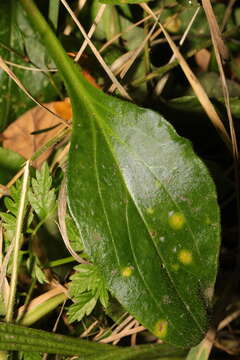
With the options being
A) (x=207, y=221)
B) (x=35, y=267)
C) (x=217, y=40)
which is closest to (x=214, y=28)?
(x=217, y=40)

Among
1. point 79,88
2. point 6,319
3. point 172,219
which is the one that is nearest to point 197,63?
point 79,88

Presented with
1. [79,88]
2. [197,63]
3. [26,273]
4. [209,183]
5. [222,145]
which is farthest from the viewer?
[197,63]

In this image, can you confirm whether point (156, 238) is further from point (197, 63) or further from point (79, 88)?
point (197, 63)

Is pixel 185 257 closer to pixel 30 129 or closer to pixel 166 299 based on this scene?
pixel 166 299

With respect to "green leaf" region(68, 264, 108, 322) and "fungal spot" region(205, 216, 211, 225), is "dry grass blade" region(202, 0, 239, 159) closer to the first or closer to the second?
"fungal spot" region(205, 216, 211, 225)

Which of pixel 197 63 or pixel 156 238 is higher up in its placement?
pixel 197 63
